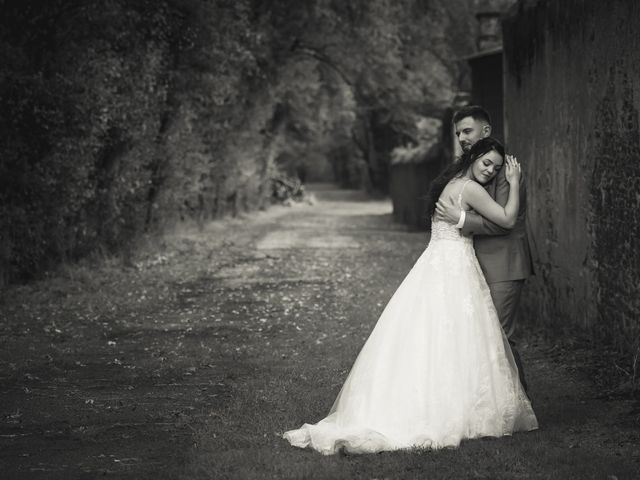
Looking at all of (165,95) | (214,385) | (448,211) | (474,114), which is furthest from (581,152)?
(165,95)

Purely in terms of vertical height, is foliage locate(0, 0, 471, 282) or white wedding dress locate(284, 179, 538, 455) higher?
foliage locate(0, 0, 471, 282)

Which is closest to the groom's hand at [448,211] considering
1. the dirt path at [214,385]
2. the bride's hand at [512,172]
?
the bride's hand at [512,172]

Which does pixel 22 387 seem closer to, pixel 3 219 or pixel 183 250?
pixel 3 219

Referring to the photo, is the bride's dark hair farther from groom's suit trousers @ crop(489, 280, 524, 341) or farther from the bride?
groom's suit trousers @ crop(489, 280, 524, 341)

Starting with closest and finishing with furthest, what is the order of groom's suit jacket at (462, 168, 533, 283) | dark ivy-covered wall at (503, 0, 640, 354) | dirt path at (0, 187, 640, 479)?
dirt path at (0, 187, 640, 479)
groom's suit jacket at (462, 168, 533, 283)
dark ivy-covered wall at (503, 0, 640, 354)

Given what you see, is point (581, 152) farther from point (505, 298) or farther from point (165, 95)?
point (165, 95)

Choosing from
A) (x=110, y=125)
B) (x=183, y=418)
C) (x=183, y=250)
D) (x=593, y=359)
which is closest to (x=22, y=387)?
(x=183, y=418)

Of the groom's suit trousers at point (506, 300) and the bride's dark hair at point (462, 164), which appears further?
the groom's suit trousers at point (506, 300)

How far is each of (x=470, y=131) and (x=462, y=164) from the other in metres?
0.26

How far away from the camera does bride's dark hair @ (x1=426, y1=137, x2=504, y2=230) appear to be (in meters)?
5.77

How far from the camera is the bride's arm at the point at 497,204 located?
570 cm

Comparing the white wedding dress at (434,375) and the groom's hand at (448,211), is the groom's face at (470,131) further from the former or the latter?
the white wedding dress at (434,375)

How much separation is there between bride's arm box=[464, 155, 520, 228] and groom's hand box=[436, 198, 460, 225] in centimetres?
10

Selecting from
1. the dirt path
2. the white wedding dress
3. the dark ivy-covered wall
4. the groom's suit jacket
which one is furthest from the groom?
the dark ivy-covered wall
